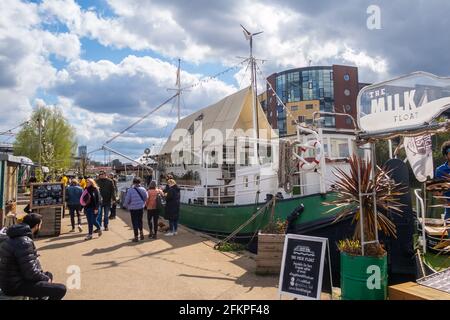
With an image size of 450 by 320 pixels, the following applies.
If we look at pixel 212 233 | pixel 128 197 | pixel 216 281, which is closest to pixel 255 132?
pixel 212 233

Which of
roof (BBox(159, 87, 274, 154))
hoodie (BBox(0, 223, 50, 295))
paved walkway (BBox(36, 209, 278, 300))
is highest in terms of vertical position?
roof (BBox(159, 87, 274, 154))

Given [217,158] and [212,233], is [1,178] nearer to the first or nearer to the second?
[212,233]

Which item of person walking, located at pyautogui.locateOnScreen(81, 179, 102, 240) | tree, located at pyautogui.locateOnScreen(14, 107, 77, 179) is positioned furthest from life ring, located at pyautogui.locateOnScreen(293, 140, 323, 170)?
tree, located at pyautogui.locateOnScreen(14, 107, 77, 179)

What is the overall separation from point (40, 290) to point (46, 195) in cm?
655

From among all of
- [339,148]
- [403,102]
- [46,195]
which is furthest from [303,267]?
[46,195]

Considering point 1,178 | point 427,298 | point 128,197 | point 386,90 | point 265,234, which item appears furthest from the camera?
point 128,197

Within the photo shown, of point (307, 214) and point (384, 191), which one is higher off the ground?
point (384, 191)

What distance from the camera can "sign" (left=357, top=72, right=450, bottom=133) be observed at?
404 centimetres

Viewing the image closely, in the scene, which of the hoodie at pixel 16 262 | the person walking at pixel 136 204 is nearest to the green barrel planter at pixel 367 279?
the hoodie at pixel 16 262

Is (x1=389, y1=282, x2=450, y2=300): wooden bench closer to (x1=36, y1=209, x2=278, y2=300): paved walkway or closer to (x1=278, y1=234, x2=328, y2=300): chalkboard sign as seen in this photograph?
(x1=278, y1=234, x2=328, y2=300): chalkboard sign

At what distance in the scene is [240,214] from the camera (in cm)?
1080

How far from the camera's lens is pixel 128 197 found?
9562mm

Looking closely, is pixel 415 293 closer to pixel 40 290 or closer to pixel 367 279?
pixel 367 279

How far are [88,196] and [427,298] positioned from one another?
27.4 feet
